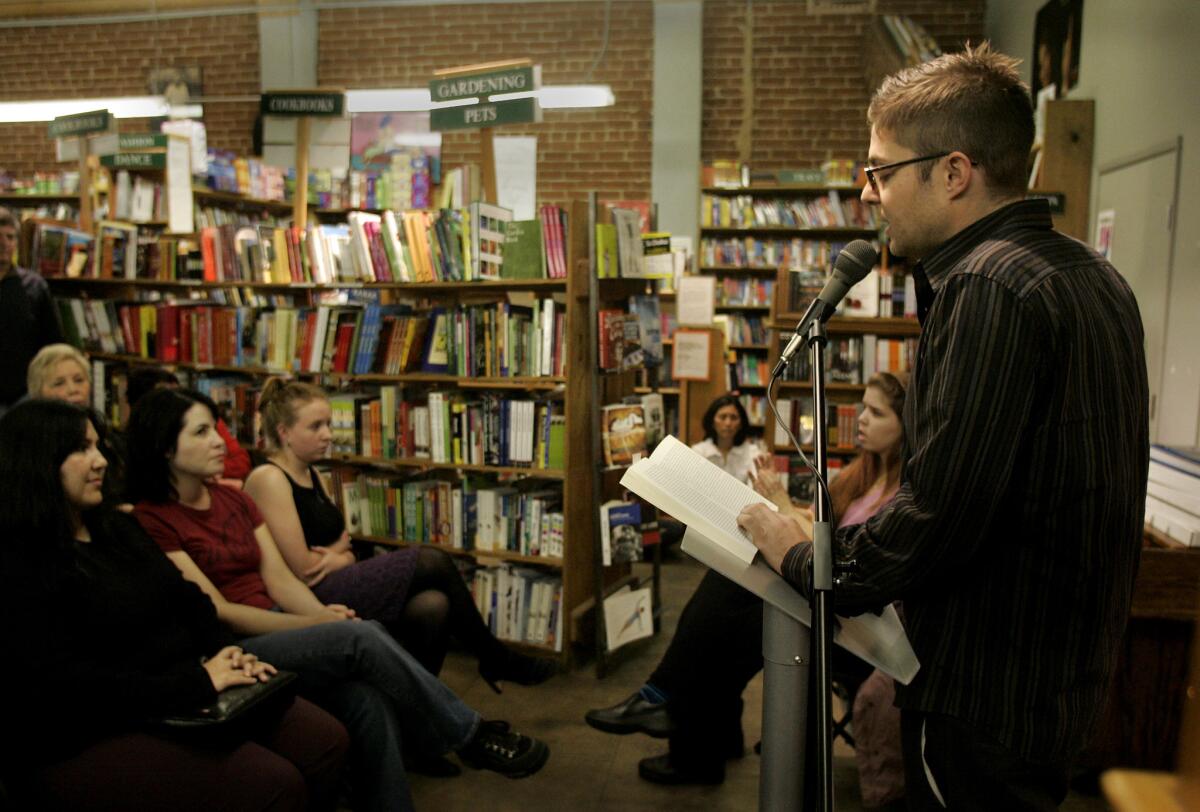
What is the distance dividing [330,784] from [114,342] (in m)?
4.22

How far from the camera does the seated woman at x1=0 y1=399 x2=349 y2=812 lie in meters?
1.69

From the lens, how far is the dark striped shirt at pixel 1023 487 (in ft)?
3.47

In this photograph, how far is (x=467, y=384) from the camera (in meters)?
3.79

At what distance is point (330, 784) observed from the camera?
6.71 ft

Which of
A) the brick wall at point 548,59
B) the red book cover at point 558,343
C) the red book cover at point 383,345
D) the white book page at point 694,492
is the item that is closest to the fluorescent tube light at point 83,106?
the brick wall at point 548,59

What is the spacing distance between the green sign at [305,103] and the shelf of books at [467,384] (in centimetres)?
84

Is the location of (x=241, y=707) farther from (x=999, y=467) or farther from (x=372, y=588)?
(x=999, y=467)

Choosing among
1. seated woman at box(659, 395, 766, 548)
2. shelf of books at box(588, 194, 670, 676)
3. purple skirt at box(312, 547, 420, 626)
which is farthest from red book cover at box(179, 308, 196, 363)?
seated woman at box(659, 395, 766, 548)

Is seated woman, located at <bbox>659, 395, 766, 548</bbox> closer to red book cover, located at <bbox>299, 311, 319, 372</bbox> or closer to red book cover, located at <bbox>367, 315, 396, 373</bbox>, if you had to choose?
red book cover, located at <bbox>367, 315, 396, 373</bbox>

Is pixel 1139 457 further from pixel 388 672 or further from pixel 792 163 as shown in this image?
pixel 792 163

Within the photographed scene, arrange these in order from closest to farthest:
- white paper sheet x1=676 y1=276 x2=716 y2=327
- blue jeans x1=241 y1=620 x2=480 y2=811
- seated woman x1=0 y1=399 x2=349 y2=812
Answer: seated woman x1=0 y1=399 x2=349 y2=812 < blue jeans x1=241 y1=620 x2=480 y2=811 < white paper sheet x1=676 y1=276 x2=716 y2=327

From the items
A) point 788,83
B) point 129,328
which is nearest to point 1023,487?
point 129,328

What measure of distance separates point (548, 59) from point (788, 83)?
2.37 m

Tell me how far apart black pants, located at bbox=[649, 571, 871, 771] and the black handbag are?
117 cm
